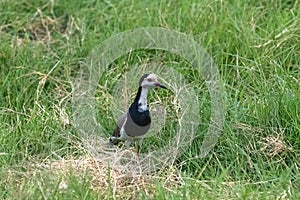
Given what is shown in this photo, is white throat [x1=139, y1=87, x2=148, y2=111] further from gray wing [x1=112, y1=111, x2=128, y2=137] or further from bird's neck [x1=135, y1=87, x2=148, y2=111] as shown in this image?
gray wing [x1=112, y1=111, x2=128, y2=137]

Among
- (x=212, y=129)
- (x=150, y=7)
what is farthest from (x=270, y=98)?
(x=150, y=7)

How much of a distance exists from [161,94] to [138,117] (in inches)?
19.4

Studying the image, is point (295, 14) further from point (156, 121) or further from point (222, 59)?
point (156, 121)

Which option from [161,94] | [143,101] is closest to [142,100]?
[143,101]

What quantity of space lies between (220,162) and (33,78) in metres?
1.12

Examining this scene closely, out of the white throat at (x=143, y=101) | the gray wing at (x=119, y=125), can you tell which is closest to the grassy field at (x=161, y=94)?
the gray wing at (x=119, y=125)

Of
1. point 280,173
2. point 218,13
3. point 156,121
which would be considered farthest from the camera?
point 218,13

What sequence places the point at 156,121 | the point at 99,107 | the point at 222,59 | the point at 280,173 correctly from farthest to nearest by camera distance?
1. the point at 222,59
2. the point at 99,107
3. the point at 156,121
4. the point at 280,173

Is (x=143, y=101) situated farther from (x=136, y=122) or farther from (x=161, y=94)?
(x=161, y=94)

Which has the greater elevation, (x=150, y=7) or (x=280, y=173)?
(x=150, y=7)

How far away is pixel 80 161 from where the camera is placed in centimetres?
297

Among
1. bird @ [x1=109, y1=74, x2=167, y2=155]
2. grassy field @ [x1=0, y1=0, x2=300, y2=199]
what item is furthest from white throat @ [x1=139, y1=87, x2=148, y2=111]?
grassy field @ [x1=0, y1=0, x2=300, y2=199]

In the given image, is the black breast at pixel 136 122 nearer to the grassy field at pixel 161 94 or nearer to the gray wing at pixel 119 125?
the gray wing at pixel 119 125

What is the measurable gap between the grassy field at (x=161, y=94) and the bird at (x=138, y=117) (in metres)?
0.14
